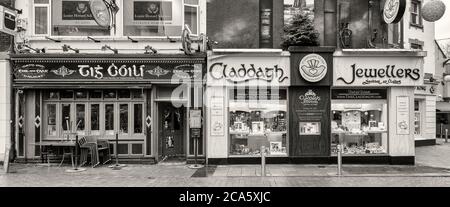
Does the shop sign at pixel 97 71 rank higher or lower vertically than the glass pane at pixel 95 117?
higher

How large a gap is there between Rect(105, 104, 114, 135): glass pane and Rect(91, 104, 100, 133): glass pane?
1.02 ft

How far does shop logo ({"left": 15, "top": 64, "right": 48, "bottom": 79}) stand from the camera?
559 inches

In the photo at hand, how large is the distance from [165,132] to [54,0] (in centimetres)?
673

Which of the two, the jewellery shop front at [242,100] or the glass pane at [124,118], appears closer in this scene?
the jewellery shop front at [242,100]

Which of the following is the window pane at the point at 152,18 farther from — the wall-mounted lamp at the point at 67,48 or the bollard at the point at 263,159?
the bollard at the point at 263,159

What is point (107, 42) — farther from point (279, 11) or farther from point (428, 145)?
point (428, 145)

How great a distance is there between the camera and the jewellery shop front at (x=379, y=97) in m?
14.2

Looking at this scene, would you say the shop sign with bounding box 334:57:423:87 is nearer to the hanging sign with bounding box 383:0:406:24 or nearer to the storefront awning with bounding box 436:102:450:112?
the hanging sign with bounding box 383:0:406:24

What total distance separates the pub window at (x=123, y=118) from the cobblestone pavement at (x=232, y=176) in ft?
5.18

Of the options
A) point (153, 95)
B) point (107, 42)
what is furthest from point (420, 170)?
point (107, 42)

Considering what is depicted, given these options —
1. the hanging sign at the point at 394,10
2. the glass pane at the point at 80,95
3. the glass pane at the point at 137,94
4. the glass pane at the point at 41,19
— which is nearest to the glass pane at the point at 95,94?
the glass pane at the point at 80,95

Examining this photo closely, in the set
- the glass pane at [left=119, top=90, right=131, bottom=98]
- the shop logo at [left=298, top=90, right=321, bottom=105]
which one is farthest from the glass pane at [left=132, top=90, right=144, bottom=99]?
the shop logo at [left=298, top=90, right=321, bottom=105]

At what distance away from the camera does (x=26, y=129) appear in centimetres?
1444

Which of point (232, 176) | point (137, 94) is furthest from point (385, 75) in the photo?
point (137, 94)
